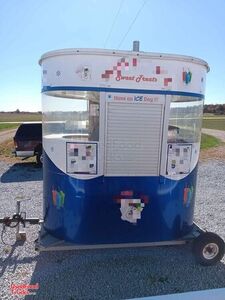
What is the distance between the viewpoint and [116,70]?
4.25m

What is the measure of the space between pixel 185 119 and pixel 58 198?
2172mm

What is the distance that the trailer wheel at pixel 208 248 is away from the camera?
475cm

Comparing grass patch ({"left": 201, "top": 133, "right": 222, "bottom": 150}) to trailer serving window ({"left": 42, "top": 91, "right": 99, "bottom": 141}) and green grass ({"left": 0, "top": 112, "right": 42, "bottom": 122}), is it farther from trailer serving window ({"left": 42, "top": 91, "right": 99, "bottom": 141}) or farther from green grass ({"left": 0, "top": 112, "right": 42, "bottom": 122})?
green grass ({"left": 0, "top": 112, "right": 42, "bottom": 122})

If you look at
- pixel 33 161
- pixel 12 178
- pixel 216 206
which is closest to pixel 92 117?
pixel 216 206

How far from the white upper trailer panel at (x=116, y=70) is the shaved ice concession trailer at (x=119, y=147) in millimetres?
13

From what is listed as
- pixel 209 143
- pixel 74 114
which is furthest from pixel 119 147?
pixel 209 143

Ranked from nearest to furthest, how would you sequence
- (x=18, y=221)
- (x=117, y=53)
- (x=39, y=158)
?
(x=117, y=53)
(x=18, y=221)
(x=39, y=158)

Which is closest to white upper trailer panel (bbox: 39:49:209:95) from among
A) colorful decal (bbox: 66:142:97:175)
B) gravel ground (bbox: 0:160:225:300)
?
colorful decal (bbox: 66:142:97:175)

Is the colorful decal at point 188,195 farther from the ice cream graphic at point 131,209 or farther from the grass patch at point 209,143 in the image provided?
the grass patch at point 209,143

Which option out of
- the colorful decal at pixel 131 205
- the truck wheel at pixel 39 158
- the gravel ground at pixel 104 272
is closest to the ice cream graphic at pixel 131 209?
the colorful decal at pixel 131 205

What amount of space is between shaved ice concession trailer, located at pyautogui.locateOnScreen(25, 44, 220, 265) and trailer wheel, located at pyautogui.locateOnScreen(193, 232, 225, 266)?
0.05ft

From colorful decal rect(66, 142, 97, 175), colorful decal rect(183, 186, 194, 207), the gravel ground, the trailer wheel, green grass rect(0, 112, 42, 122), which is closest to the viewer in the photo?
the gravel ground

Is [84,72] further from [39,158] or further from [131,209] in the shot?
[39,158]

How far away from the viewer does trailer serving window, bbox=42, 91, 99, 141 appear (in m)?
4.48
